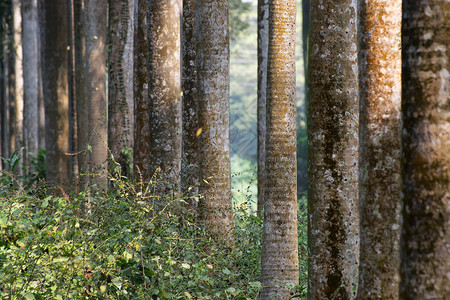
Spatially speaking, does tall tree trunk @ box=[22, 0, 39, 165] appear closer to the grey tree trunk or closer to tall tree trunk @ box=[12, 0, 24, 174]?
tall tree trunk @ box=[12, 0, 24, 174]

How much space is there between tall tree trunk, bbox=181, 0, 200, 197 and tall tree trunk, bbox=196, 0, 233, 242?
2.22 ft

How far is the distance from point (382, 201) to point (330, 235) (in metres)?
0.99

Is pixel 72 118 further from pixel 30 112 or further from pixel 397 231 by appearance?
pixel 397 231

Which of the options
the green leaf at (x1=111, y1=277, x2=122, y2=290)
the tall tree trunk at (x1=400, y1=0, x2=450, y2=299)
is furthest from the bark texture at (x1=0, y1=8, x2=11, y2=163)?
the tall tree trunk at (x1=400, y1=0, x2=450, y2=299)

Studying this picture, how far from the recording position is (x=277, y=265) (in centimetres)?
755

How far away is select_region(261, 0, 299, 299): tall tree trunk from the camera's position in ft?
24.8

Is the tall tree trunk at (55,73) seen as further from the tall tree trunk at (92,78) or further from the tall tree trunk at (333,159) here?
the tall tree trunk at (333,159)

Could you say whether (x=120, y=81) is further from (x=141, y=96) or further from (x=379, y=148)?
(x=379, y=148)

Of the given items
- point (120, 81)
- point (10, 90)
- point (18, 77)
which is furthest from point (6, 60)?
point (120, 81)

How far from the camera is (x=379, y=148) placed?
4984 mm

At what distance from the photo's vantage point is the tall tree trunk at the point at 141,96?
10523 mm

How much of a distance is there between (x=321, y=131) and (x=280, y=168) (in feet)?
5.75

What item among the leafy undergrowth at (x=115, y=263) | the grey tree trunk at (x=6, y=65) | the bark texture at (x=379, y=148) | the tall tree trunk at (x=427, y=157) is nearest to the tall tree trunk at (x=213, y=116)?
the leafy undergrowth at (x=115, y=263)

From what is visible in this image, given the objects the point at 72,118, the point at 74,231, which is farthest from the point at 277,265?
the point at 72,118
